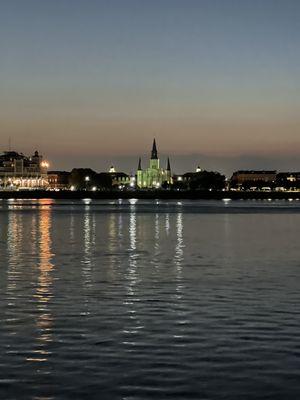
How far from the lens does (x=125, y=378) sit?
1321cm

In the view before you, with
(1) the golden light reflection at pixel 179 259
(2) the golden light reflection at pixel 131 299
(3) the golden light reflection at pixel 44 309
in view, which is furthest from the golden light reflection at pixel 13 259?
(1) the golden light reflection at pixel 179 259

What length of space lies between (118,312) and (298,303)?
4980mm

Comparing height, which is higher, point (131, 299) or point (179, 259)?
point (131, 299)

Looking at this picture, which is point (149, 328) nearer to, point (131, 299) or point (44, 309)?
point (44, 309)

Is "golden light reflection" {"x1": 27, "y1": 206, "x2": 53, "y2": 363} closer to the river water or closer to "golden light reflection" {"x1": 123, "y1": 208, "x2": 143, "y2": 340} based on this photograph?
the river water

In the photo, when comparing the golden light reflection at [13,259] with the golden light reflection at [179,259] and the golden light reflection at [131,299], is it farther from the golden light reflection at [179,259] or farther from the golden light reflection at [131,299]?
the golden light reflection at [179,259]

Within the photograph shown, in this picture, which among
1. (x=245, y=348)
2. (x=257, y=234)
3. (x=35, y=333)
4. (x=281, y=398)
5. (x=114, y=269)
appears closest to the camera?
(x=281, y=398)

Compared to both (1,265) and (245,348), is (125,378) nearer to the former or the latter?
(245,348)

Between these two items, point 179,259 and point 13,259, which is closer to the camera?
point 13,259

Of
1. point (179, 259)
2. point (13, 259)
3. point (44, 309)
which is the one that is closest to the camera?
point (44, 309)

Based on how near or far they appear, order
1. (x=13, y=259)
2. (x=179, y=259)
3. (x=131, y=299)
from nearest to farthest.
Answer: (x=131, y=299), (x=13, y=259), (x=179, y=259)

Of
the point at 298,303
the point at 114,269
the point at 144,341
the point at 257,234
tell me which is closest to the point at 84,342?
the point at 144,341

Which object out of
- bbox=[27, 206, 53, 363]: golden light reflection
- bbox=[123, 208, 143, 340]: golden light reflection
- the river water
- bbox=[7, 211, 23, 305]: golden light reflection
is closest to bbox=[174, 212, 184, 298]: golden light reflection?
the river water

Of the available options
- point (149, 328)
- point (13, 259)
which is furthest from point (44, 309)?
point (13, 259)
